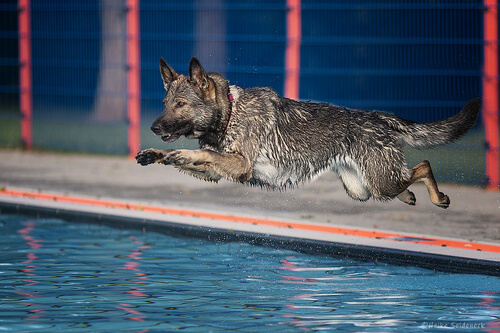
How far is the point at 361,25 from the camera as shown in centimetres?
1518

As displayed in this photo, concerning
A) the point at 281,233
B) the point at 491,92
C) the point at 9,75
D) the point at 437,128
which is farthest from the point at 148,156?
the point at 9,75

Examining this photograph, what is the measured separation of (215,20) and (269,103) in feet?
26.3

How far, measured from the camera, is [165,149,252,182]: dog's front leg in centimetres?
812

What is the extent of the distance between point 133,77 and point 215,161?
385 inches

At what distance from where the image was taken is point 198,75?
27.5ft

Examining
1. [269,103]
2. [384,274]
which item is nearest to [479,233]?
[384,274]

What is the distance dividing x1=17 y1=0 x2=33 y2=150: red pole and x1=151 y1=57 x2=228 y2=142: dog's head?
1082cm

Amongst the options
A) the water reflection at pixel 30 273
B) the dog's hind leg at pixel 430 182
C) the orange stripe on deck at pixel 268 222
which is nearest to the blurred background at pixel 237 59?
the orange stripe on deck at pixel 268 222

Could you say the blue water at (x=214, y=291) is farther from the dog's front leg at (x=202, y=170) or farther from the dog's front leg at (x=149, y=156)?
the dog's front leg at (x=149, y=156)

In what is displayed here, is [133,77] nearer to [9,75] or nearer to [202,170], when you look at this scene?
[9,75]

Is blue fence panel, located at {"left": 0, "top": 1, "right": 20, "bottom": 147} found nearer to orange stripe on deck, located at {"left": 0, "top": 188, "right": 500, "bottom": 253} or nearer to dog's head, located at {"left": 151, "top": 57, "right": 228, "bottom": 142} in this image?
orange stripe on deck, located at {"left": 0, "top": 188, "right": 500, "bottom": 253}

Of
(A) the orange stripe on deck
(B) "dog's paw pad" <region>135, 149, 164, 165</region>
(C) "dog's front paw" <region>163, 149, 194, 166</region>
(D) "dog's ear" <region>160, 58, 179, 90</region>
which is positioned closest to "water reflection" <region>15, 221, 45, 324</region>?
(A) the orange stripe on deck

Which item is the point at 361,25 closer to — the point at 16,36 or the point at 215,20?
the point at 215,20

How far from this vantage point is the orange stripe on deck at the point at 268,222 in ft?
32.1
